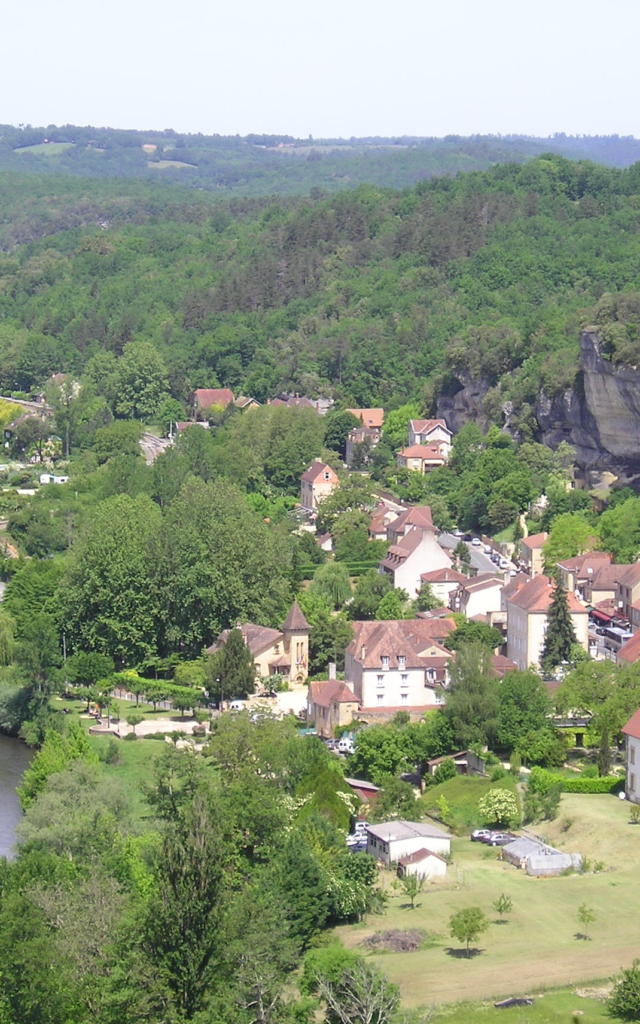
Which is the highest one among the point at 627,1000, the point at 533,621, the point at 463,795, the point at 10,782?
the point at 627,1000

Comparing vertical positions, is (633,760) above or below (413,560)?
above

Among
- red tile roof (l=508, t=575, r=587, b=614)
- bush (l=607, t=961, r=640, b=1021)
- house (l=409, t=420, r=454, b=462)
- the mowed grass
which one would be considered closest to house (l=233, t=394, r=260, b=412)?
house (l=409, t=420, r=454, b=462)

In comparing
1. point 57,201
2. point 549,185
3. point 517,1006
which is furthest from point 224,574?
point 57,201

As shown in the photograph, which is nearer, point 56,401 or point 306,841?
point 306,841

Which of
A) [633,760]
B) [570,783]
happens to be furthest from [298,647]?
[633,760]

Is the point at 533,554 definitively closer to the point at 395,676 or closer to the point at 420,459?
the point at 395,676

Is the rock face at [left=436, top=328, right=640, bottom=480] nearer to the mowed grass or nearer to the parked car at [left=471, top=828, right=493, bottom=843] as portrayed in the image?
the parked car at [left=471, top=828, right=493, bottom=843]

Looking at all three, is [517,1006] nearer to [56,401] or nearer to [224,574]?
[224,574]
